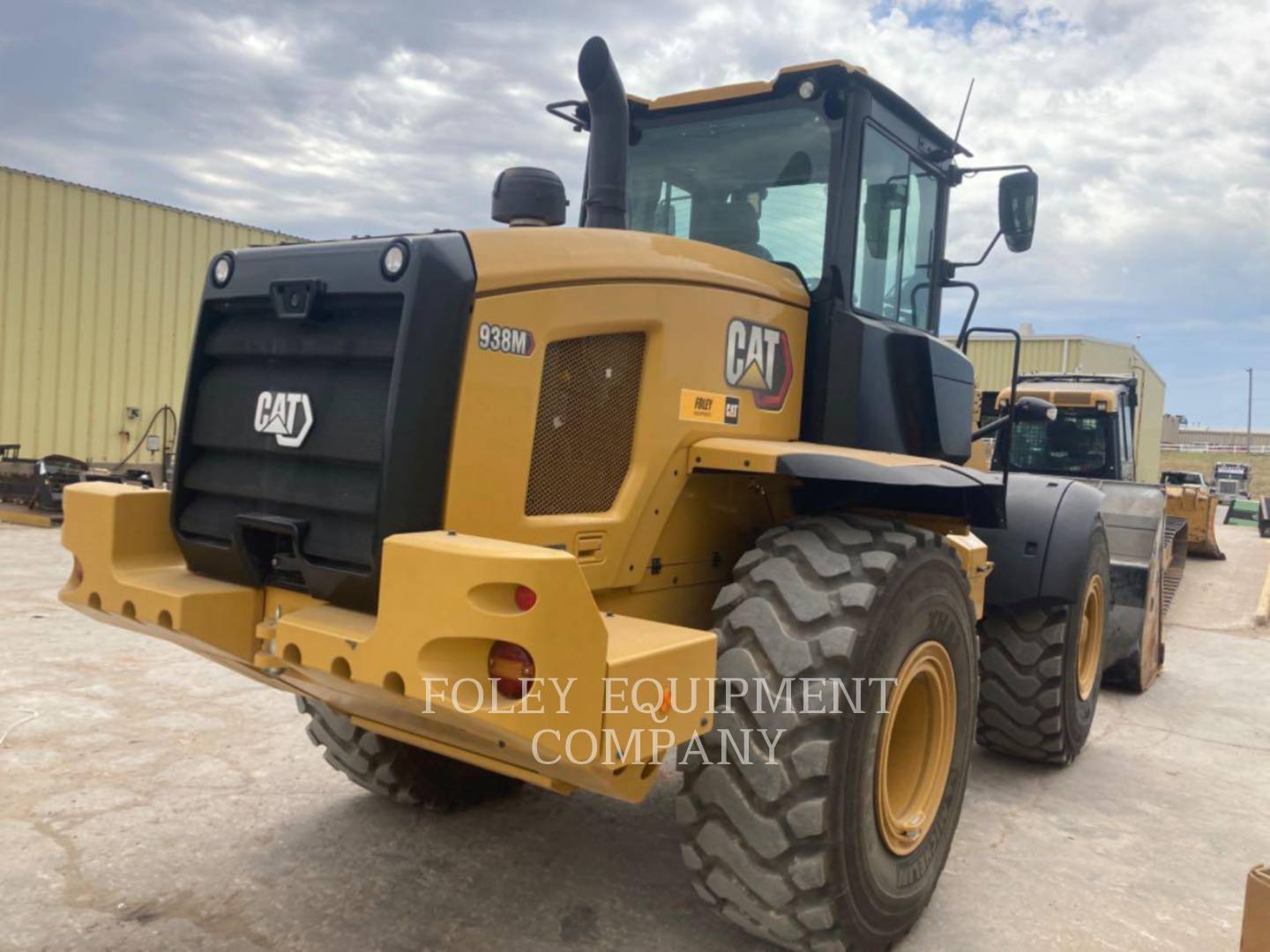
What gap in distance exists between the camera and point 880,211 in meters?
3.88

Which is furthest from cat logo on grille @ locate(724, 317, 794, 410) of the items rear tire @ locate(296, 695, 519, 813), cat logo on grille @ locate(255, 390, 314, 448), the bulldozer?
rear tire @ locate(296, 695, 519, 813)

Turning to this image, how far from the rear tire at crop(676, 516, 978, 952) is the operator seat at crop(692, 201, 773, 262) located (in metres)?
1.16

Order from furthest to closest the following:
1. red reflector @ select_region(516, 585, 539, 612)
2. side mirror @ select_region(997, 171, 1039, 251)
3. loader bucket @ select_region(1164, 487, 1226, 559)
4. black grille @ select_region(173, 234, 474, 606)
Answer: loader bucket @ select_region(1164, 487, 1226, 559), side mirror @ select_region(997, 171, 1039, 251), black grille @ select_region(173, 234, 474, 606), red reflector @ select_region(516, 585, 539, 612)

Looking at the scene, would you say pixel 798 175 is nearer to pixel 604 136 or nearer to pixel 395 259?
pixel 604 136

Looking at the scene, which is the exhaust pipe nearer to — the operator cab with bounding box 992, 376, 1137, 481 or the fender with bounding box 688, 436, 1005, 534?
the fender with bounding box 688, 436, 1005, 534

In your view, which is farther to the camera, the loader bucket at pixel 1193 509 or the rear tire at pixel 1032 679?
the loader bucket at pixel 1193 509

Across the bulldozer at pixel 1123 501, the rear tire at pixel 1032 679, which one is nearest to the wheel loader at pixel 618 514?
the rear tire at pixel 1032 679

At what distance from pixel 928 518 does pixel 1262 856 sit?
1.88m

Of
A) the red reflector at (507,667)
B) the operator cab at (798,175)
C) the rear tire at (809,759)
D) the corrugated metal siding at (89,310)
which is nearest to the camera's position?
the red reflector at (507,667)

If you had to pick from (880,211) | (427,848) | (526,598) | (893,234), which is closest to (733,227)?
(880,211)

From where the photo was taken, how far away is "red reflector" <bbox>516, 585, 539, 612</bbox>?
209 centimetres

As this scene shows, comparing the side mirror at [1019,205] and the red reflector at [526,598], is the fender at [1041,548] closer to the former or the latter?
the side mirror at [1019,205]

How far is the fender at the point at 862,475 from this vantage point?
2.94 meters

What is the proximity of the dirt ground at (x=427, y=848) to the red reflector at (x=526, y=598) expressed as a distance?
1447mm
